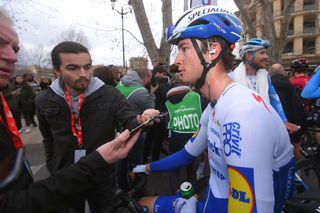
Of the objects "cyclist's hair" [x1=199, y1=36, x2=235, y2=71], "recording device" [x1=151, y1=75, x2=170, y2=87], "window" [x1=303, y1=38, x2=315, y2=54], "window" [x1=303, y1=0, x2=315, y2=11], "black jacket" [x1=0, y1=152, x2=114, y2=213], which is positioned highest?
"window" [x1=303, y1=0, x2=315, y2=11]

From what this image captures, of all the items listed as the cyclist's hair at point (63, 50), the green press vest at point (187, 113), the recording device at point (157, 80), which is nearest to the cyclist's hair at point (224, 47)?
the cyclist's hair at point (63, 50)

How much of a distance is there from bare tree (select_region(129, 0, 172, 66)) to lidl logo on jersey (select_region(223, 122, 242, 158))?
7.60 m

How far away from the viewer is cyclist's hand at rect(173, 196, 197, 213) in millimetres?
1902

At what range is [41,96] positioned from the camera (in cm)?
276

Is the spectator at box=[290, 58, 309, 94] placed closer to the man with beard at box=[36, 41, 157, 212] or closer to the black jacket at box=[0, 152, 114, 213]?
the man with beard at box=[36, 41, 157, 212]

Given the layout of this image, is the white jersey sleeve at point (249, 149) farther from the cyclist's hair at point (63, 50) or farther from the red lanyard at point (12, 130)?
the cyclist's hair at point (63, 50)

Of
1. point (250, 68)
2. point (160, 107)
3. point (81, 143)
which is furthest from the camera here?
point (160, 107)

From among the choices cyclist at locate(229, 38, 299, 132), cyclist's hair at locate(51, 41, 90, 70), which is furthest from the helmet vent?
cyclist at locate(229, 38, 299, 132)

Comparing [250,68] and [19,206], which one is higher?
[250,68]

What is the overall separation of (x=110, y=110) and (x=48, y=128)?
28.4 inches

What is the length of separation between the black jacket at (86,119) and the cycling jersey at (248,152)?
1.16 m

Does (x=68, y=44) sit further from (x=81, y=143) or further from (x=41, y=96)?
(x=81, y=143)

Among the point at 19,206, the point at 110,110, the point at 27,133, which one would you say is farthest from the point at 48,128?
the point at 27,133

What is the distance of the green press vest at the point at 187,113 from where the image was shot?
13.4 ft
